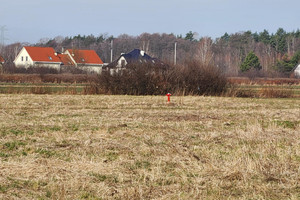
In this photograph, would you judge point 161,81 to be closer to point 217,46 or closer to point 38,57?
point 38,57

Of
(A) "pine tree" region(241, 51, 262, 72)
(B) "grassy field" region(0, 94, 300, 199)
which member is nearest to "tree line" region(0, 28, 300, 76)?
(A) "pine tree" region(241, 51, 262, 72)

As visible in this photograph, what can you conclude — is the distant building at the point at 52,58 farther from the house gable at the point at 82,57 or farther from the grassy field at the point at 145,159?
the grassy field at the point at 145,159

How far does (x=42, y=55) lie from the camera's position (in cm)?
9225

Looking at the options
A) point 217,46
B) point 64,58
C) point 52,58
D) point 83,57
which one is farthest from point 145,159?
point 217,46

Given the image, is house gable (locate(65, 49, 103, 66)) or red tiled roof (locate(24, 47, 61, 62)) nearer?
red tiled roof (locate(24, 47, 61, 62))

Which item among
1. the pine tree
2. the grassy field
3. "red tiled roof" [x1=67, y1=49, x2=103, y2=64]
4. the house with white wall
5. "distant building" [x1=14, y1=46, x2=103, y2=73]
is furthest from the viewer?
"red tiled roof" [x1=67, y1=49, x2=103, y2=64]

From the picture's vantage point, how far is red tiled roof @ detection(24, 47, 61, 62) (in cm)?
9088

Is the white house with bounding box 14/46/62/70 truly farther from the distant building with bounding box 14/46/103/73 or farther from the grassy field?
the grassy field

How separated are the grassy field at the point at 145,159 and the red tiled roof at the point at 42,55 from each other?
77202 millimetres

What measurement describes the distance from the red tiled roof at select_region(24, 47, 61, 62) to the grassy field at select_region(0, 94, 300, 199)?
253ft

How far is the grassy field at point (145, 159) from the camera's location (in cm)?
677

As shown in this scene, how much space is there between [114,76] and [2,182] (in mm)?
26358

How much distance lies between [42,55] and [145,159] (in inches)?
3399

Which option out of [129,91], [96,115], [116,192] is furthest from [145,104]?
[116,192]
